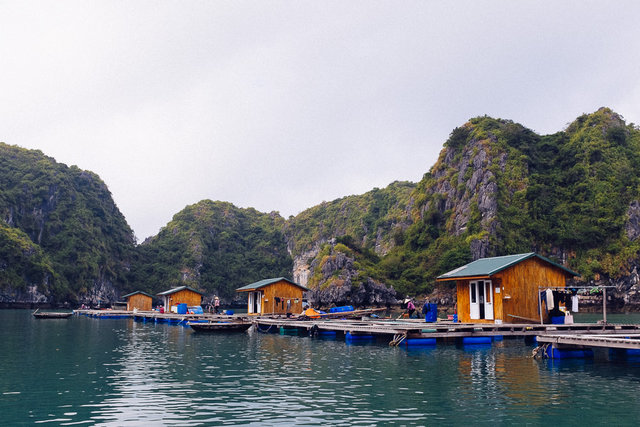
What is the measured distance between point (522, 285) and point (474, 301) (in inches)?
150

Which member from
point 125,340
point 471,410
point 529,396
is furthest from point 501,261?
point 125,340

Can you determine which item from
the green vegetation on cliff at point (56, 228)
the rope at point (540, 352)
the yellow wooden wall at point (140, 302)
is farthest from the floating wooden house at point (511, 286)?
the green vegetation on cliff at point (56, 228)

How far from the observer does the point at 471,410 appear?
14.0 meters

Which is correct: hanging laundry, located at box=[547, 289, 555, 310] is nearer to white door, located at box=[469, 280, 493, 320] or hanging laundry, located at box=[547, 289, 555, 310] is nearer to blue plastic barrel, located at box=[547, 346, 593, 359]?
white door, located at box=[469, 280, 493, 320]

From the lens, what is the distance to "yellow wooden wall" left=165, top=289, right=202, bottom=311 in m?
76.0

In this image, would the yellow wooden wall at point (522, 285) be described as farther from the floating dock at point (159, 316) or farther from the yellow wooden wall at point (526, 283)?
the floating dock at point (159, 316)

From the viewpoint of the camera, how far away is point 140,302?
88.9 metres

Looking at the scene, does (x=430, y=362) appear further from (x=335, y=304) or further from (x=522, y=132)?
(x=522, y=132)

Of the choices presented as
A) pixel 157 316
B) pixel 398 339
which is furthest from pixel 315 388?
pixel 157 316

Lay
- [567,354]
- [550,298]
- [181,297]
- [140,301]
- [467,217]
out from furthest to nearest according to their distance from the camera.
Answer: [467,217], [140,301], [181,297], [550,298], [567,354]

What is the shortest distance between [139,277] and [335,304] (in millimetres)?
100803

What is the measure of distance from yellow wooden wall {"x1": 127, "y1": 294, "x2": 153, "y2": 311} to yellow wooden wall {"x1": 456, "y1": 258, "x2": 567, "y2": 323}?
67622 millimetres

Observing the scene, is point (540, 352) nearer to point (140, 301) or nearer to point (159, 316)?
point (159, 316)

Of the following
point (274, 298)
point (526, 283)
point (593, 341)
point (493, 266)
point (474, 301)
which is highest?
point (493, 266)
